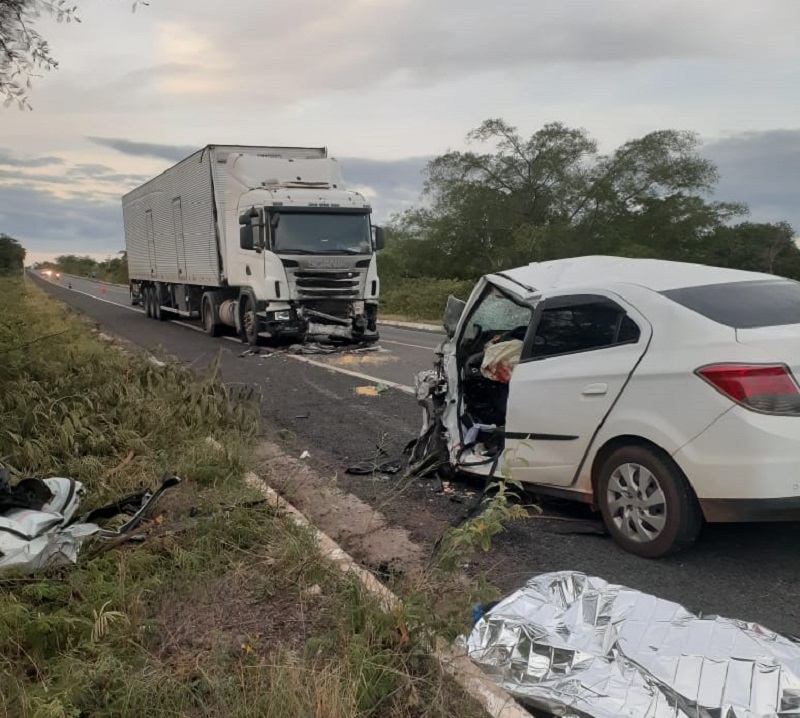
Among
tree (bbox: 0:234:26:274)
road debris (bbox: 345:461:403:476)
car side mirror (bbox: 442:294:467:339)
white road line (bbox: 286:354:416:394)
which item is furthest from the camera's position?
tree (bbox: 0:234:26:274)

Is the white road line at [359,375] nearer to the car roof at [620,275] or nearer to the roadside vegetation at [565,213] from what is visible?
the car roof at [620,275]

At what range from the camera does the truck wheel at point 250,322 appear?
580 inches

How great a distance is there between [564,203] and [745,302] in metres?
29.2

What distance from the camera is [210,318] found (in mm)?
17797

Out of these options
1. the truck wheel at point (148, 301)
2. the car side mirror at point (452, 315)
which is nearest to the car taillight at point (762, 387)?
the car side mirror at point (452, 315)

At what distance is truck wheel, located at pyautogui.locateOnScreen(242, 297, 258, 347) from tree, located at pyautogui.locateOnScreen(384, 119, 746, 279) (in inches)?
634

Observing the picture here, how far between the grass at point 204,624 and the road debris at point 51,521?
8 centimetres

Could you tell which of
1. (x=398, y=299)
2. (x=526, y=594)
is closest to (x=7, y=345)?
(x=526, y=594)

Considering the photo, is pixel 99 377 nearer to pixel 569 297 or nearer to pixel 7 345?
pixel 7 345

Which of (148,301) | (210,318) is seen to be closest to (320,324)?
(210,318)

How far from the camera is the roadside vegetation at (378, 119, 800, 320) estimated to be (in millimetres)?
28859

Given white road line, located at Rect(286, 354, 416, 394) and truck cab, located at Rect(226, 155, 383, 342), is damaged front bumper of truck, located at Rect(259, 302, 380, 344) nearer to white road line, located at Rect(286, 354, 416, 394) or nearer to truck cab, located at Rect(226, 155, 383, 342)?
truck cab, located at Rect(226, 155, 383, 342)

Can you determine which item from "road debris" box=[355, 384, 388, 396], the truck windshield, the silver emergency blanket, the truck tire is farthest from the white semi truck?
the silver emergency blanket

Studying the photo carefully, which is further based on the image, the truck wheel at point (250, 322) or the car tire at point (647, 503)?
the truck wheel at point (250, 322)
